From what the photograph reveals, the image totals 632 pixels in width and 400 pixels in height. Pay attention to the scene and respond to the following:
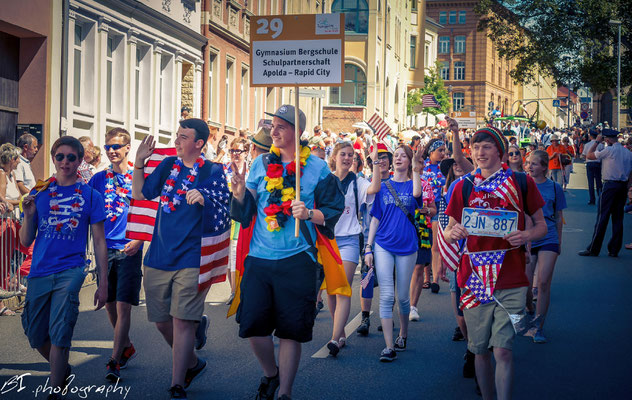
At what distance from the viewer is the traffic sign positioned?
6.12 meters

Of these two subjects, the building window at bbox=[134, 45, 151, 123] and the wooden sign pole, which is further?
the building window at bbox=[134, 45, 151, 123]

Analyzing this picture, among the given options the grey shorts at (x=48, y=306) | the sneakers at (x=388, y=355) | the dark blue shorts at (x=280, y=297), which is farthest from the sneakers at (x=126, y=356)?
the sneakers at (x=388, y=355)

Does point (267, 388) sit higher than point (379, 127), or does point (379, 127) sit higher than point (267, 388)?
point (379, 127)

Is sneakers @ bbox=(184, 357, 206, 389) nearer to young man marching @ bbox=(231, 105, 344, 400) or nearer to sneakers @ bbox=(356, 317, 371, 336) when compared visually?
young man marching @ bbox=(231, 105, 344, 400)

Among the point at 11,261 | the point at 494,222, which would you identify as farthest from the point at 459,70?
the point at 494,222

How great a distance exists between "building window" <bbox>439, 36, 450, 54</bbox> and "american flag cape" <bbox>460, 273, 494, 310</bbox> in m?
113

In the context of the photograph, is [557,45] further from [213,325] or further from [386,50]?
[213,325]

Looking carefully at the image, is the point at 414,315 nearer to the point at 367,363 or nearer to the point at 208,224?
the point at 367,363

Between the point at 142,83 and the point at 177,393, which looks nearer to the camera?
the point at 177,393

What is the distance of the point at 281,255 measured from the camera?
5324 mm

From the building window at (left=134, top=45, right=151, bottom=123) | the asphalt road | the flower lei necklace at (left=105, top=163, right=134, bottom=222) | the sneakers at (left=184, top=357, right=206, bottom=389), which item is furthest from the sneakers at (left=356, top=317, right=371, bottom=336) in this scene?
the building window at (left=134, top=45, right=151, bottom=123)

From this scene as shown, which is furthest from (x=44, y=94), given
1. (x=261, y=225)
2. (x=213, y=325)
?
(x=261, y=225)

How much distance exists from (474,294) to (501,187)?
739 millimetres

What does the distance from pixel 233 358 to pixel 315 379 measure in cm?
98
